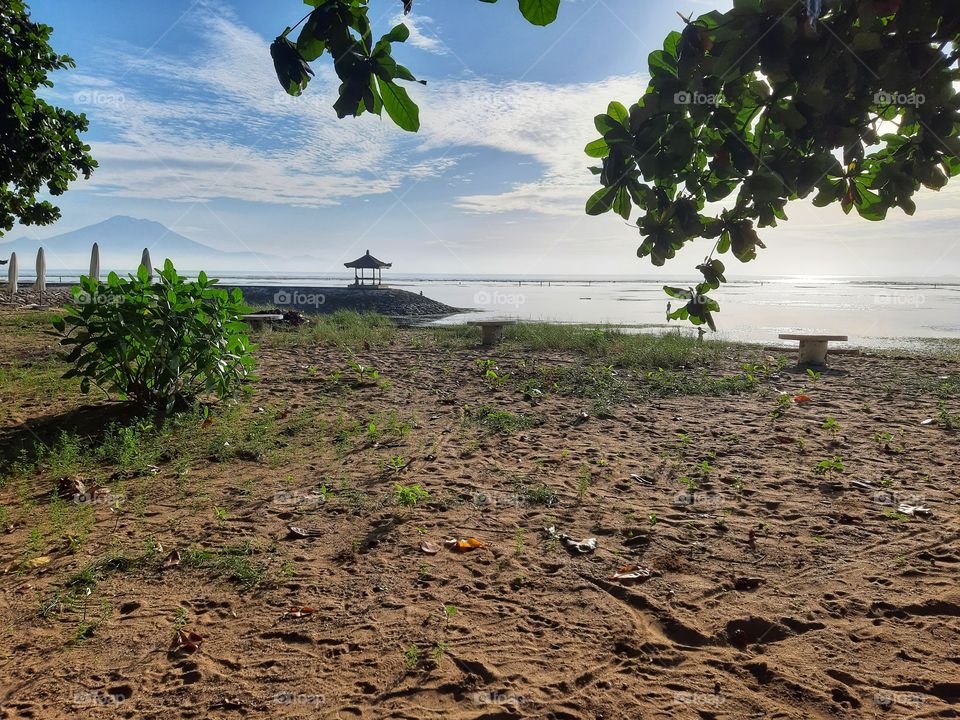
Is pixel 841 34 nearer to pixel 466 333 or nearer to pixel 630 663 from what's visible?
pixel 630 663

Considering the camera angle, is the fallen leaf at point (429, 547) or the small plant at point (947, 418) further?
the small plant at point (947, 418)

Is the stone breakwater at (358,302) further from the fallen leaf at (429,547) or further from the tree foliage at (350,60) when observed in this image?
the tree foliage at (350,60)

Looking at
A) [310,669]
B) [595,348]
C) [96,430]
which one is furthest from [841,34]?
[595,348]

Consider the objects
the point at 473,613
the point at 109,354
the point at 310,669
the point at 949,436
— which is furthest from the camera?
the point at 949,436

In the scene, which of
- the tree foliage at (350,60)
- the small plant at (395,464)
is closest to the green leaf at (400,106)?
the tree foliage at (350,60)

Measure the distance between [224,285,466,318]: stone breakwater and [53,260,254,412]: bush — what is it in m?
20.7

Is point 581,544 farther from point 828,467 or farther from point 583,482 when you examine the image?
point 828,467

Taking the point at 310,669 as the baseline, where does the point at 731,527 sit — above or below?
above

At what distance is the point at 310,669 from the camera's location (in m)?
2.15

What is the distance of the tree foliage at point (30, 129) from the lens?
704 cm

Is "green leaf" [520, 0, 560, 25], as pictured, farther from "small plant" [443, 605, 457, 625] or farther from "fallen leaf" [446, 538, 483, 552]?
"fallen leaf" [446, 538, 483, 552]

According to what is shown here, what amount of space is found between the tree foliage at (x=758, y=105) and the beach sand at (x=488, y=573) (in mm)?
1436

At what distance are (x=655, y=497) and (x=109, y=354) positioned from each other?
454cm

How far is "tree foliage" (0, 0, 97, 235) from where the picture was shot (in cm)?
704
